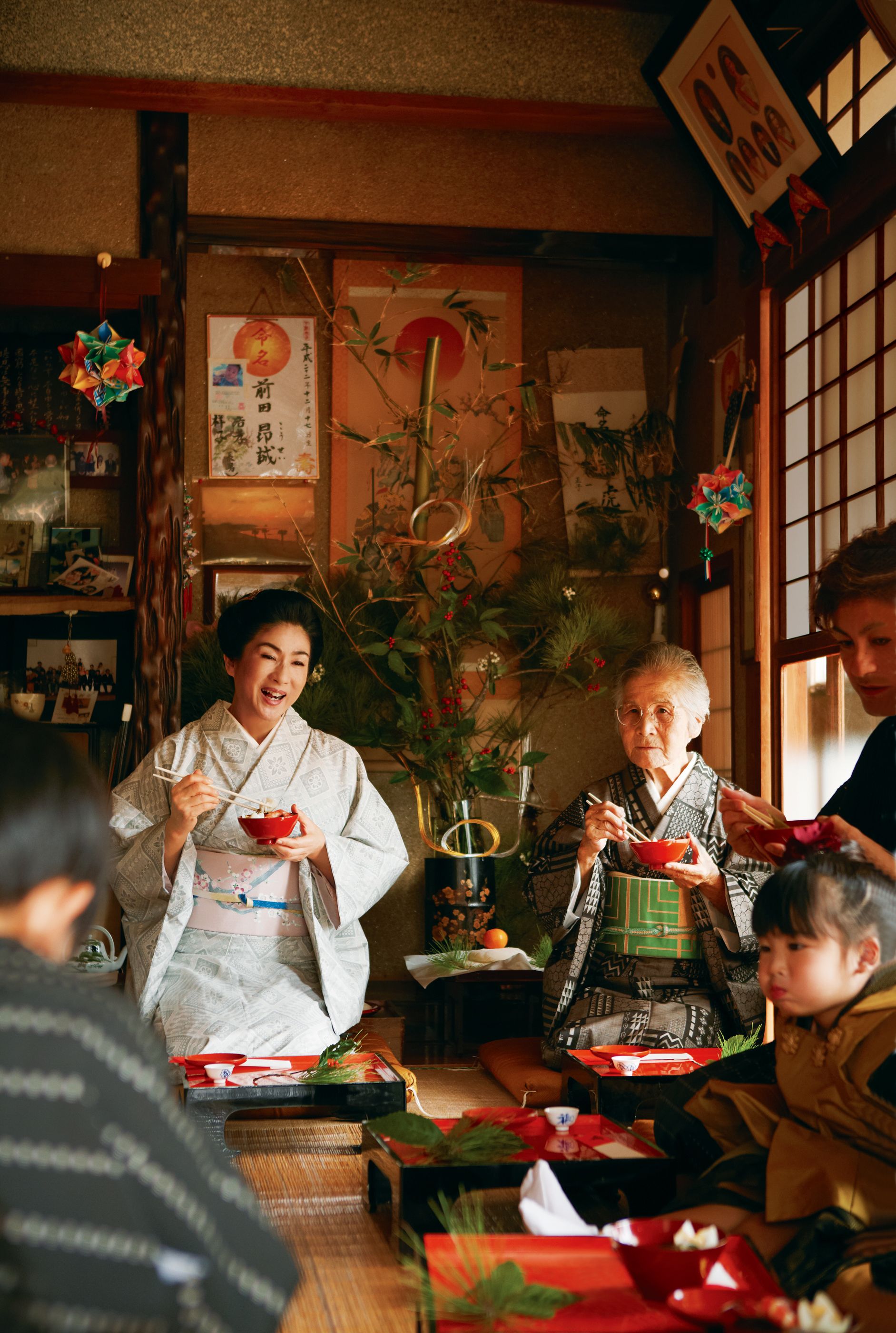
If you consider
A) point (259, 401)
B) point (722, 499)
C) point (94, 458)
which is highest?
point (259, 401)

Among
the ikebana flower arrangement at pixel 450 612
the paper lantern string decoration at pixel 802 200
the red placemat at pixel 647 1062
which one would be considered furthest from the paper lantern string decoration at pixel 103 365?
the red placemat at pixel 647 1062

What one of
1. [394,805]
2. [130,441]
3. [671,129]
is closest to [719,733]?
[394,805]

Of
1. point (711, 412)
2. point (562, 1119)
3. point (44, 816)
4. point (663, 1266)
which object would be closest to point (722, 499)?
point (711, 412)

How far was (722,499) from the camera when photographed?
4465 mm

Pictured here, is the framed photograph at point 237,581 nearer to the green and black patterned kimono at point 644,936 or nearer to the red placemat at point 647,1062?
the green and black patterned kimono at point 644,936

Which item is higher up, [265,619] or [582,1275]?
[265,619]

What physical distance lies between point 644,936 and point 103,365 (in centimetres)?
288

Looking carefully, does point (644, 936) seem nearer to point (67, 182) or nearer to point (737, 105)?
point (737, 105)

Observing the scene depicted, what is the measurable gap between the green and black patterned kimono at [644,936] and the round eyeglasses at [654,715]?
17 centimetres

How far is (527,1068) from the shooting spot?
3639 millimetres

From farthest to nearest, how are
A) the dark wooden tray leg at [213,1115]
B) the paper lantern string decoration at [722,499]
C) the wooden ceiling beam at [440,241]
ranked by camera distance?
the wooden ceiling beam at [440,241] < the paper lantern string decoration at [722,499] < the dark wooden tray leg at [213,1115]

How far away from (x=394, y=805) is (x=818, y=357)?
274 centimetres

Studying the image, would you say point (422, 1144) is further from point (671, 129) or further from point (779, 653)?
point (671, 129)

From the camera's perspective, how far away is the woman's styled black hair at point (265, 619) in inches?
145
